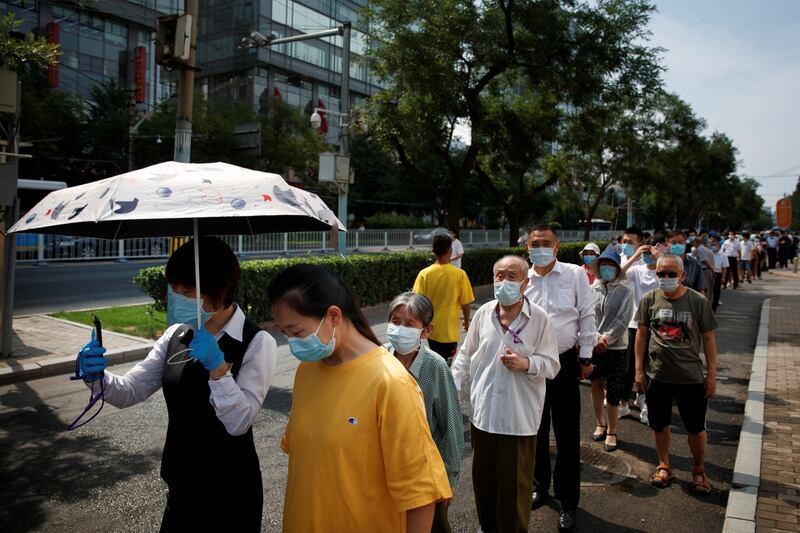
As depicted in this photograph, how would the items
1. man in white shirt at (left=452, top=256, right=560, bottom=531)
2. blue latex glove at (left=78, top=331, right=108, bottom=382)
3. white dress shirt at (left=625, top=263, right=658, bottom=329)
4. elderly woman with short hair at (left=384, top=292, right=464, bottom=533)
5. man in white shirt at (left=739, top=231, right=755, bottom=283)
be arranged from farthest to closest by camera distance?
man in white shirt at (left=739, top=231, right=755, bottom=283), white dress shirt at (left=625, top=263, right=658, bottom=329), man in white shirt at (left=452, top=256, right=560, bottom=531), elderly woman with short hair at (left=384, top=292, right=464, bottom=533), blue latex glove at (left=78, top=331, right=108, bottom=382)

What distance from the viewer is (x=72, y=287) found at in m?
14.9

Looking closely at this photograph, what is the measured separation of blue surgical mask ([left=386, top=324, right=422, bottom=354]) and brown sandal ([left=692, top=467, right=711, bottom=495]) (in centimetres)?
282

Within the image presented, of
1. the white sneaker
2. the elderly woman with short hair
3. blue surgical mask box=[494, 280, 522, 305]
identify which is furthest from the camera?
the white sneaker

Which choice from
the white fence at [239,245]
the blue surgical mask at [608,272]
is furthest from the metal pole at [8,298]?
the blue surgical mask at [608,272]

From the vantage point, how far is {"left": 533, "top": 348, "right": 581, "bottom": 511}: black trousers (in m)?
3.94

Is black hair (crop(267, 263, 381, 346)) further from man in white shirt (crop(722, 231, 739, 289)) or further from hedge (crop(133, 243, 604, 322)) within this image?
man in white shirt (crop(722, 231, 739, 289))

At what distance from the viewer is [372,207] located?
164 feet

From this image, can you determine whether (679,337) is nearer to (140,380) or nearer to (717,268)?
(140,380)

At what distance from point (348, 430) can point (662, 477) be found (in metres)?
3.71

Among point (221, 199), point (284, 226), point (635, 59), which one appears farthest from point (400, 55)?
point (221, 199)

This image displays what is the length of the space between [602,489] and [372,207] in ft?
151

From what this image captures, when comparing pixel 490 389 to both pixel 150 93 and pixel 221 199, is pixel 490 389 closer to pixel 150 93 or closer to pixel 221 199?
pixel 221 199

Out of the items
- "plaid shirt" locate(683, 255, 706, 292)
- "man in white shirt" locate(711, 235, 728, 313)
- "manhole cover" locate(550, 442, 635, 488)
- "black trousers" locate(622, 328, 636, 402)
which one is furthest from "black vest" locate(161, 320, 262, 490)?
"man in white shirt" locate(711, 235, 728, 313)

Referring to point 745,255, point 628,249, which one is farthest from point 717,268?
point 745,255
